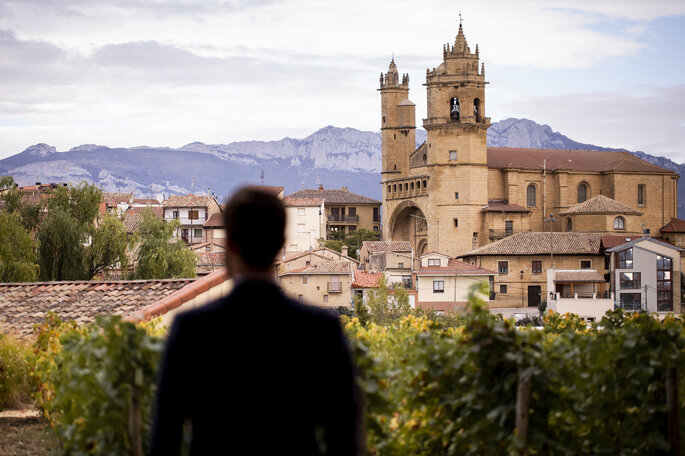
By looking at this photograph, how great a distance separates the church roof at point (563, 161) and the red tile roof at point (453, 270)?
2512 cm

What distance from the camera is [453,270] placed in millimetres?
65250

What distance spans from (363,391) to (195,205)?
92922 millimetres

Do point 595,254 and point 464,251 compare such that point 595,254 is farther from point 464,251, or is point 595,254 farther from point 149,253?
point 149,253

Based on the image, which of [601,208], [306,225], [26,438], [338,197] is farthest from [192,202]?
[26,438]

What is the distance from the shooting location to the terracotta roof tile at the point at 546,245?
7119 centimetres

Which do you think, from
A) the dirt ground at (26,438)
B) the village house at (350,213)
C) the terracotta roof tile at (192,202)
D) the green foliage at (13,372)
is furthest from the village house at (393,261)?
the dirt ground at (26,438)

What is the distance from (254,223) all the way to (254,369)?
1.76ft

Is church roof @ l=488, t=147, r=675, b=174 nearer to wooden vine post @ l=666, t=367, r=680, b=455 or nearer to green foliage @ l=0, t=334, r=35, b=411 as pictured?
green foliage @ l=0, t=334, r=35, b=411

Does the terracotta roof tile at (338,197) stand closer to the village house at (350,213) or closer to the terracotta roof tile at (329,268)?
the village house at (350,213)

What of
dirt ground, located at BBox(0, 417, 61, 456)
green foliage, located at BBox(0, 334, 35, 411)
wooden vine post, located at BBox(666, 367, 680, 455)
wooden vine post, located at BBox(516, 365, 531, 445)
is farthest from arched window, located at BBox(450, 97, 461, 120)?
wooden vine post, located at BBox(516, 365, 531, 445)

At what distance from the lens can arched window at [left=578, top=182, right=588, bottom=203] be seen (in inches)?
3701

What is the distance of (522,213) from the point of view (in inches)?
3356

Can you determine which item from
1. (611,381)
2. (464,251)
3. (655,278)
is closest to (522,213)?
(464,251)

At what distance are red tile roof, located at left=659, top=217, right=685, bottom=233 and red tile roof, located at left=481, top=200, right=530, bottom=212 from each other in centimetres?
1576
